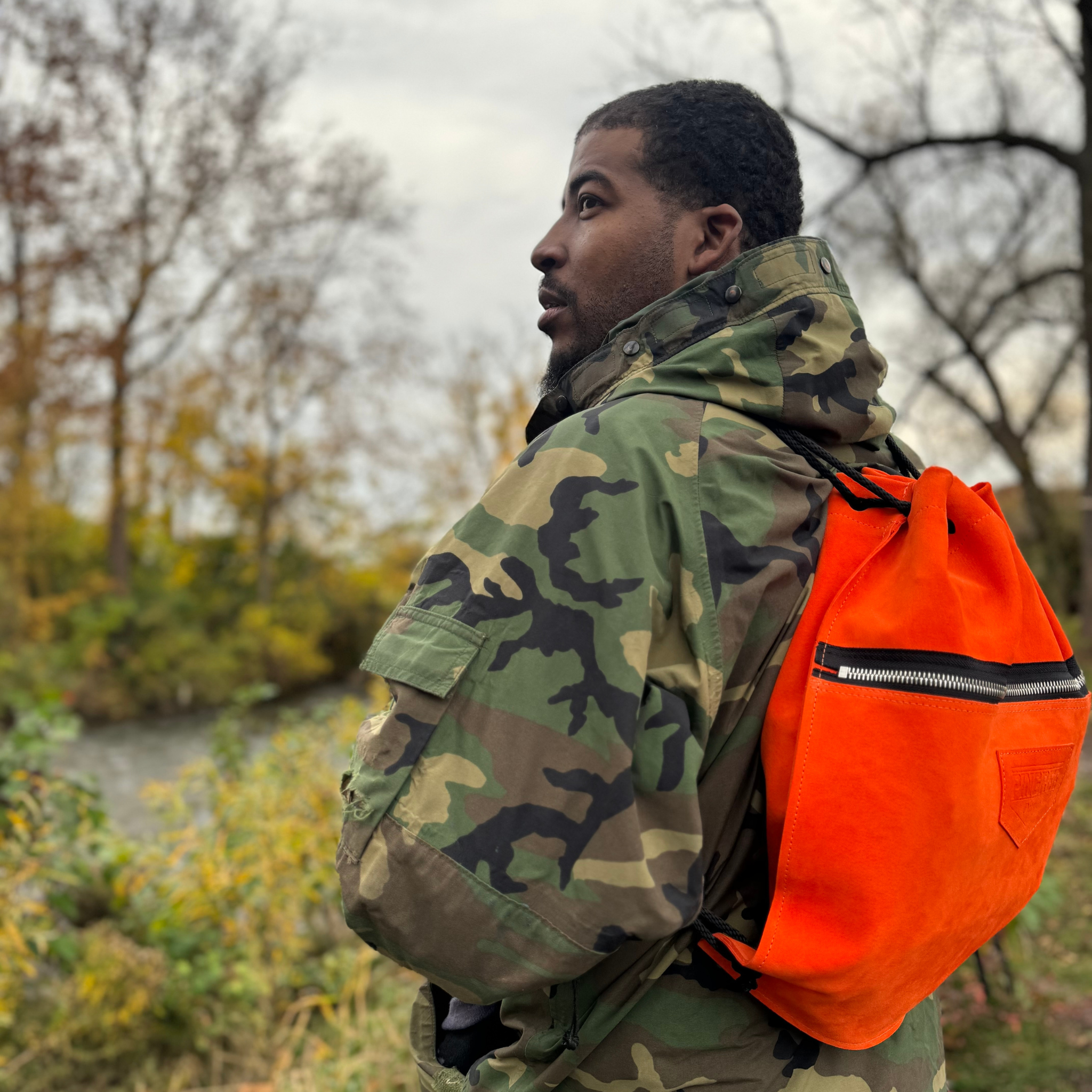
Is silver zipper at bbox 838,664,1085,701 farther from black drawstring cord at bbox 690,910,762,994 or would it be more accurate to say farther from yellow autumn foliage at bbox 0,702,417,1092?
yellow autumn foliage at bbox 0,702,417,1092

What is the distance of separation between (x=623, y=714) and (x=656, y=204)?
815 mm

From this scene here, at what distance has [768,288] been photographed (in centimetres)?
131

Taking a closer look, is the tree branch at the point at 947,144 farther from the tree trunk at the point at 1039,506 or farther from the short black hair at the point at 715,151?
the short black hair at the point at 715,151

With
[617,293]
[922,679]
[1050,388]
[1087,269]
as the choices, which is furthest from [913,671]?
[1050,388]

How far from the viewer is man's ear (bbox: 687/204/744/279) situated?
1453 mm

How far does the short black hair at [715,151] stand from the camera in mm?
1464

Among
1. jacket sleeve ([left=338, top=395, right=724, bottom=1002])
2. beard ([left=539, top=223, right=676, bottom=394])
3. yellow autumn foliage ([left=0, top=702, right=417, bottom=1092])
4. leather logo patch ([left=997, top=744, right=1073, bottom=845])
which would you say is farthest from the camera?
yellow autumn foliage ([left=0, top=702, right=417, bottom=1092])

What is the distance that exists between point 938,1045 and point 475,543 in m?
1.04

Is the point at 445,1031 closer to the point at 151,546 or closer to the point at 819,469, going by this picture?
the point at 819,469

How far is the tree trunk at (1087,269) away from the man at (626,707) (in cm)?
1294

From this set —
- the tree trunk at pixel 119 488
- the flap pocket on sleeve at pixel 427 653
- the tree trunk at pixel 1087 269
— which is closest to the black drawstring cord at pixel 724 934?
the flap pocket on sleeve at pixel 427 653

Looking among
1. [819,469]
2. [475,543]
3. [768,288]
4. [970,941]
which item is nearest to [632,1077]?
[970,941]

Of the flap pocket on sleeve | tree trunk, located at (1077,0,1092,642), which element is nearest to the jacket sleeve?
the flap pocket on sleeve

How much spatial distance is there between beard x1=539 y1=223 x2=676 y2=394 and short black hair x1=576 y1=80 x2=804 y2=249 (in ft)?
0.29
